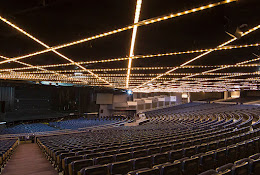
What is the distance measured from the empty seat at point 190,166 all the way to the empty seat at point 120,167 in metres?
1.31

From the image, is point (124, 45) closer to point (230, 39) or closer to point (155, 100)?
point (230, 39)

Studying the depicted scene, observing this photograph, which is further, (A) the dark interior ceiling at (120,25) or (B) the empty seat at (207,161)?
(B) the empty seat at (207,161)

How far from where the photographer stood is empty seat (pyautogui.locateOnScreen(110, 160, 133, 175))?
4.49 m

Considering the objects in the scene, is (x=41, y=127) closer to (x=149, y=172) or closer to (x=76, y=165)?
(x=76, y=165)

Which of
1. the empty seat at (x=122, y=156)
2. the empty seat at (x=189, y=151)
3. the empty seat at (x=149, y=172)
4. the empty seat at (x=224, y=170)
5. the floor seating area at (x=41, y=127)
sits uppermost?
the empty seat at (x=224, y=170)

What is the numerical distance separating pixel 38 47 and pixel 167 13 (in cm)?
541

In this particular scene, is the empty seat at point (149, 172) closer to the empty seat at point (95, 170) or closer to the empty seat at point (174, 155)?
the empty seat at point (95, 170)

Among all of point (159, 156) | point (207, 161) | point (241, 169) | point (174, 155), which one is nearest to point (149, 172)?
point (241, 169)

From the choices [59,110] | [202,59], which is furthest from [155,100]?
[202,59]

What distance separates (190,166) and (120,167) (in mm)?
1663

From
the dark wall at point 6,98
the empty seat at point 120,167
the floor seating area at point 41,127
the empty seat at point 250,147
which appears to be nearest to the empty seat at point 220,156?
the empty seat at point 250,147

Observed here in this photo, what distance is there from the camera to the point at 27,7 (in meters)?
4.29

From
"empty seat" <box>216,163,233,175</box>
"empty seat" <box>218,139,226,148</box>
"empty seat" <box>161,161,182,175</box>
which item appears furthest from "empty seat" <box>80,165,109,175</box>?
"empty seat" <box>218,139,226,148</box>

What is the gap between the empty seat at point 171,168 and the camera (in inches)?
151
